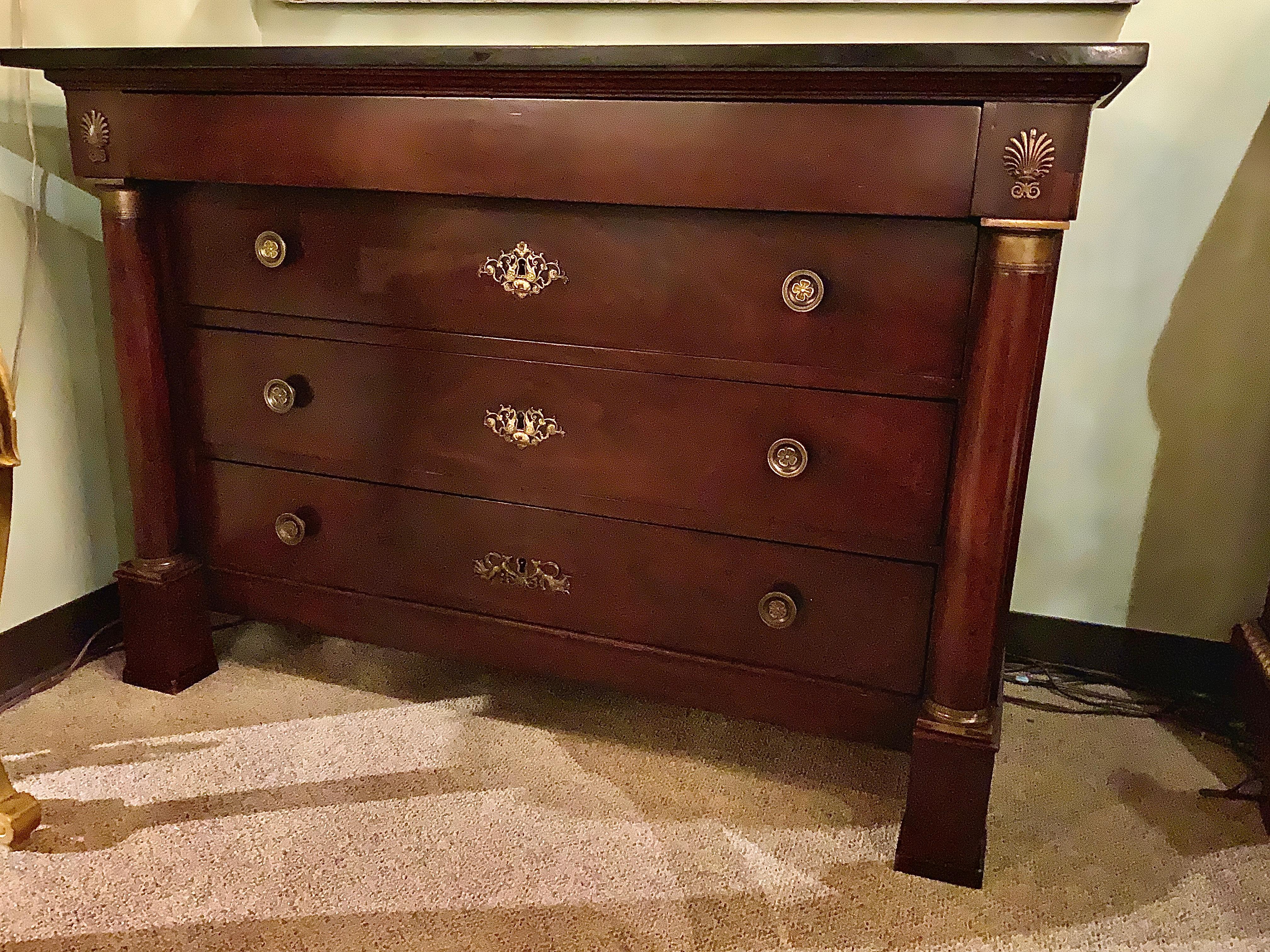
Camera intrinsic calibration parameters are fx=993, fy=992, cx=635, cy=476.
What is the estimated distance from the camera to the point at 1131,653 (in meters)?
1.64

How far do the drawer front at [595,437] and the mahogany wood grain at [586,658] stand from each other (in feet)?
0.61

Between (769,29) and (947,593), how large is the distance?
949 millimetres

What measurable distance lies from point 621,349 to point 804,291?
23 centimetres

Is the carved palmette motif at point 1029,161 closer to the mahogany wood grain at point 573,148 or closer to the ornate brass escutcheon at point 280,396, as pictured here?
the mahogany wood grain at point 573,148

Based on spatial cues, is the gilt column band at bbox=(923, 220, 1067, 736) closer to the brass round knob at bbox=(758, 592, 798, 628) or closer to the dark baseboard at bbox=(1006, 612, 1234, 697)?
the brass round knob at bbox=(758, 592, 798, 628)

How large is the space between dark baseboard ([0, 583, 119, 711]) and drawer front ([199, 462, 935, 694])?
12.4 inches

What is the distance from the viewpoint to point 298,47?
1115 millimetres

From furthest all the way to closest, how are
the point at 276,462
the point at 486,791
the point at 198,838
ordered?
the point at 276,462 < the point at 486,791 < the point at 198,838

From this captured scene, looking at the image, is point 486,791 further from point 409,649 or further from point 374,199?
point 374,199

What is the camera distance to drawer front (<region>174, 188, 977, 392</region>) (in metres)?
1.08

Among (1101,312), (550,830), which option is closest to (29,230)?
(550,830)

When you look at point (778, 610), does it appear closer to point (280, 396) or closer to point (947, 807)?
point (947, 807)

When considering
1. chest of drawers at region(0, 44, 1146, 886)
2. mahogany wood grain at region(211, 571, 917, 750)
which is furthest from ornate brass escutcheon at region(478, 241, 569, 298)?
mahogany wood grain at region(211, 571, 917, 750)

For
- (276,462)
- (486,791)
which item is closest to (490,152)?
(276,462)
